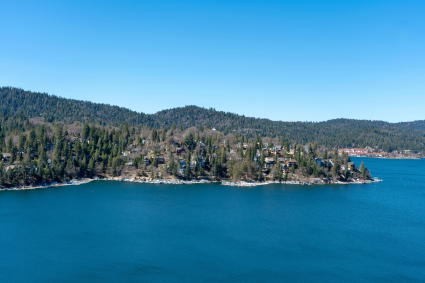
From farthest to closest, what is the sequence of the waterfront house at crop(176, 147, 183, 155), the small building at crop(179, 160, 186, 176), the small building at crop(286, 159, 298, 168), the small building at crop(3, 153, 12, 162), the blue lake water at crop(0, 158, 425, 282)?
the waterfront house at crop(176, 147, 183, 155), the small building at crop(286, 159, 298, 168), the small building at crop(179, 160, 186, 176), the small building at crop(3, 153, 12, 162), the blue lake water at crop(0, 158, 425, 282)

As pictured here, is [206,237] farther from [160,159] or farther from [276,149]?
[276,149]

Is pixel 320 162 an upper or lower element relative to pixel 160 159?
upper

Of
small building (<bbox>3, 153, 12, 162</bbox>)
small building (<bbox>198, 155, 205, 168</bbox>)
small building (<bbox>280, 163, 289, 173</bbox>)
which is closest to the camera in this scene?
small building (<bbox>3, 153, 12, 162</bbox>)

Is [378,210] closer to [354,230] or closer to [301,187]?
[354,230]

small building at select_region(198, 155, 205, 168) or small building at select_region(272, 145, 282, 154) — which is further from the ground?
small building at select_region(272, 145, 282, 154)

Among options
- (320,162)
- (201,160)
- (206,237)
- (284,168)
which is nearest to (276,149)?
(320,162)

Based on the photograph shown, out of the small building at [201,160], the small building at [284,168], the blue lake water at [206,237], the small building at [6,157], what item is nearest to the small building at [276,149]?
the small building at [284,168]

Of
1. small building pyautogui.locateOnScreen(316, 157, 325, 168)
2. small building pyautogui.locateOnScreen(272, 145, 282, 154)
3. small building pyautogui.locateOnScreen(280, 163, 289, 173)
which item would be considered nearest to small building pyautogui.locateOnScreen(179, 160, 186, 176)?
small building pyautogui.locateOnScreen(280, 163, 289, 173)

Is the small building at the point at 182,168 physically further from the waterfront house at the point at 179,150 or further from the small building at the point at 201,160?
the waterfront house at the point at 179,150

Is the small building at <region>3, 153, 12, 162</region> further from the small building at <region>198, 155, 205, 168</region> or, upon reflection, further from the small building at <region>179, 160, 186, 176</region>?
the small building at <region>198, 155, 205, 168</region>
